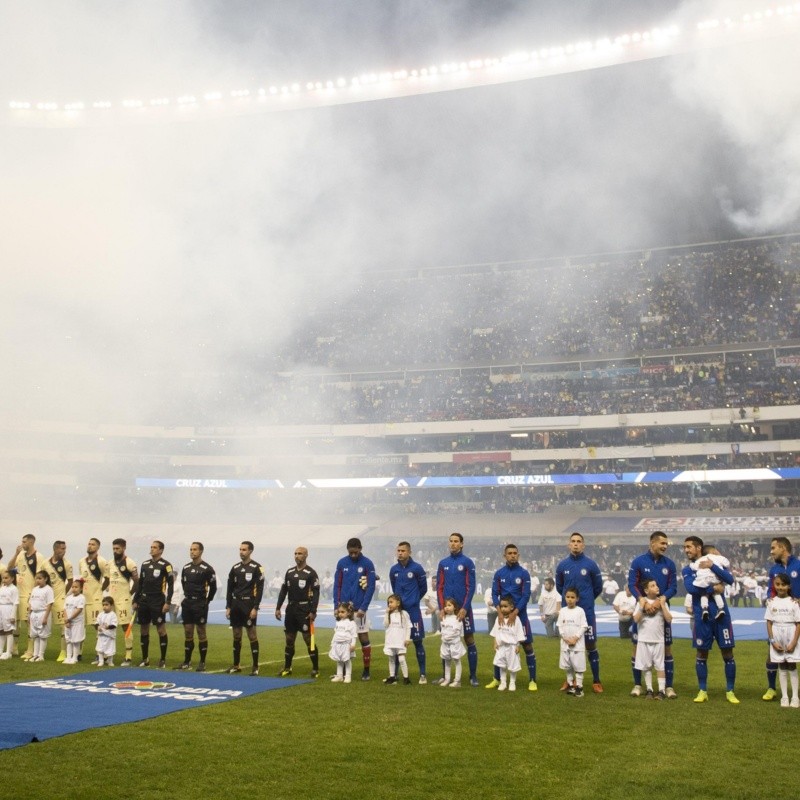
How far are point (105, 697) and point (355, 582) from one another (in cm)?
379

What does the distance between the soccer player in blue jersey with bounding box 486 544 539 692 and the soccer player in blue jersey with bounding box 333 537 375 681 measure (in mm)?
1852

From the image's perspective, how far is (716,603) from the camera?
9648 millimetres

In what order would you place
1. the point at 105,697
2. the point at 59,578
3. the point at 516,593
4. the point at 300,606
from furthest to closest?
the point at 59,578 → the point at 300,606 → the point at 516,593 → the point at 105,697

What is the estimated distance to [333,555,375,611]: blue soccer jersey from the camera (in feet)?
38.5

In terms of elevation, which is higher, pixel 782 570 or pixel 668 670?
pixel 782 570

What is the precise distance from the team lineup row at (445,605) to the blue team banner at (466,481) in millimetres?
32015

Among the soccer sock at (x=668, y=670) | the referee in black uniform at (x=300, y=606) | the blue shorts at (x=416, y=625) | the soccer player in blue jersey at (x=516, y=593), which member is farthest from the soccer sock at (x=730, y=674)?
the referee in black uniform at (x=300, y=606)

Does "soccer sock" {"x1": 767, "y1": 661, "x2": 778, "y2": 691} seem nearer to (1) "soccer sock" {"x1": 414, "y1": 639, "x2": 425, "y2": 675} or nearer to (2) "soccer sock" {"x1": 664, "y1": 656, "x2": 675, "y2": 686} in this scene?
(2) "soccer sock" {"x1": 664, "y1": 656, "x2": 675, "y2": 686}

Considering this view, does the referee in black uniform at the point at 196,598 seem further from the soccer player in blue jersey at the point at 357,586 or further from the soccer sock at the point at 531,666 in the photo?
the soccer sock at the point at 531,666

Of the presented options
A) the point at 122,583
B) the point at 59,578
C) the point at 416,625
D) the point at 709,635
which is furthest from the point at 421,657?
the point at 59,578

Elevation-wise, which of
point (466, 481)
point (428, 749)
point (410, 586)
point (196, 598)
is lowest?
point (428, 749)

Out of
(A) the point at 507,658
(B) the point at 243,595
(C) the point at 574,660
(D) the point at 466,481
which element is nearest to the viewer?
(C) the point at 574,660

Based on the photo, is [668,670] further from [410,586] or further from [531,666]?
[410,586]

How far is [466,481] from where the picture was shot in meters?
46.2
